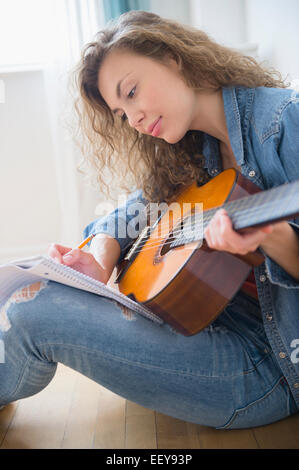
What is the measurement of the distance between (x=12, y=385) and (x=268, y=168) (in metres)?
0.69

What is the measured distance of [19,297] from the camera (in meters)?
0.98

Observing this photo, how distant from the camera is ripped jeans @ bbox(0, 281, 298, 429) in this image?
0.96m

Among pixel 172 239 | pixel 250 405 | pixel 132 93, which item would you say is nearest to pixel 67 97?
pixel 132 93

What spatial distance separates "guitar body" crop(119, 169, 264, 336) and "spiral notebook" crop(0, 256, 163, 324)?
0.03 metres

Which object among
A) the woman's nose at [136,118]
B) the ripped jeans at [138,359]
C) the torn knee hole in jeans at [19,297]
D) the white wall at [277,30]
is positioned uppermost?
the white wall at [277,30]

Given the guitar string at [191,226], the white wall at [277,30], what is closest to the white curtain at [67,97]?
the white wall at [277,30]

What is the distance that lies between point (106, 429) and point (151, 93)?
76cm

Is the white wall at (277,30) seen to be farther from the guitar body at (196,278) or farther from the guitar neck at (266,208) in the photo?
the guitar neck at (266,208)

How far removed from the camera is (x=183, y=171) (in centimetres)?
128

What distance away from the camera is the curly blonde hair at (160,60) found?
1116mm

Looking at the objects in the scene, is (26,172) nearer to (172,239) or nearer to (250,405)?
(172,239)

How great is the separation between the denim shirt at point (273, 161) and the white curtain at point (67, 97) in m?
1.38
